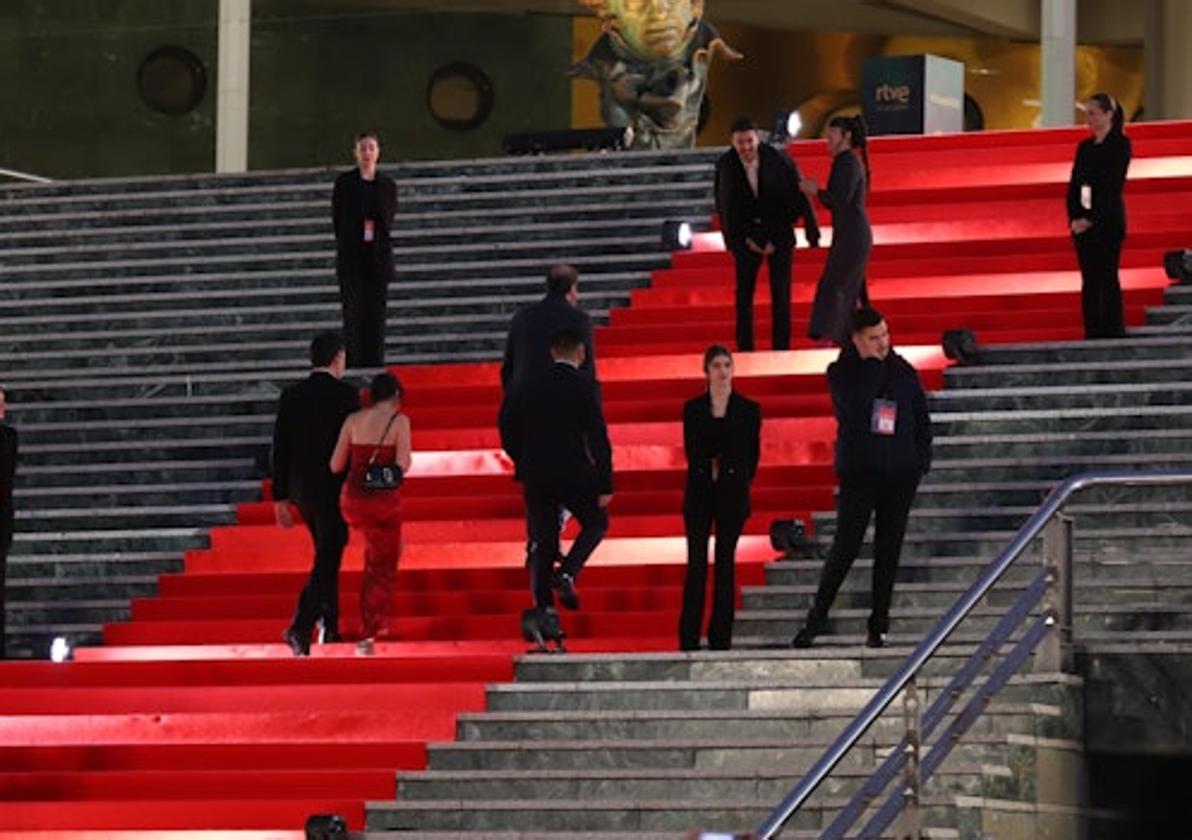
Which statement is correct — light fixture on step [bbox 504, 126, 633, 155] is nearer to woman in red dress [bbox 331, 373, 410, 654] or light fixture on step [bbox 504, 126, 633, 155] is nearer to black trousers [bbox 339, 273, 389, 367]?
black trousers [bbox 339, 273, 389, 367]

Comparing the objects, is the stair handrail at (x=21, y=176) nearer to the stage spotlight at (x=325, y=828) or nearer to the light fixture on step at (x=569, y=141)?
the light fixture on step at (x=569, y=141)

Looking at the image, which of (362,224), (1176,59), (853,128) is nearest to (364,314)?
(362,224)

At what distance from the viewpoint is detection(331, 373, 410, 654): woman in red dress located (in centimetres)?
1684

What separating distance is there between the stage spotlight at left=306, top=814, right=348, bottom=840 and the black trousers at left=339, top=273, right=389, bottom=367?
5.75 m

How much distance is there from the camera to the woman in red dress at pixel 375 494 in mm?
16844

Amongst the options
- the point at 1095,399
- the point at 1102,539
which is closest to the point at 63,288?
the point at 1095,399

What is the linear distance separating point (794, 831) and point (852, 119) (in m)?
5.19

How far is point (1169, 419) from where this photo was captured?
17531mm

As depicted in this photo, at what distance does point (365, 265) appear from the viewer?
20344 millimetres

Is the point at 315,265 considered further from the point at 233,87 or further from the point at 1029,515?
the point at 1029,515

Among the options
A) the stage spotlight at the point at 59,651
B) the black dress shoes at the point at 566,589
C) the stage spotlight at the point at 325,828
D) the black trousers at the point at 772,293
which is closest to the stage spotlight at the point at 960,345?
the black trousers at the point at 772,293

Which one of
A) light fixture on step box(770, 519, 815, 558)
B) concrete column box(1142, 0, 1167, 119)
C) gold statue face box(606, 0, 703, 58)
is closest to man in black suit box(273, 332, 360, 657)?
light fixture on step box(770, 519, 815, 558)

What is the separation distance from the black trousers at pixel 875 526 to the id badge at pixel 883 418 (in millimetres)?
180

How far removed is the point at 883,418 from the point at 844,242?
2.92m
